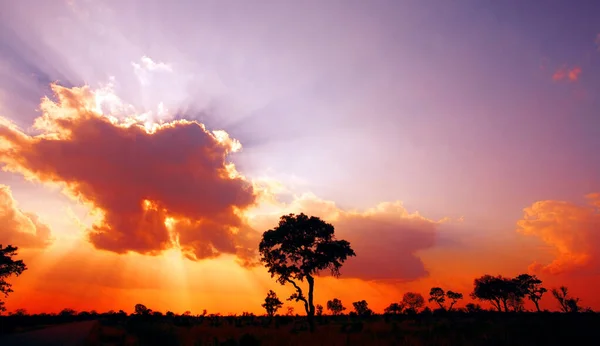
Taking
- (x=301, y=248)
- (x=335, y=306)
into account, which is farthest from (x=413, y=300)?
(x=301, y=248)

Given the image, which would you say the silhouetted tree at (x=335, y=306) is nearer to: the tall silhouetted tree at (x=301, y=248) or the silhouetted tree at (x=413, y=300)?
the silhouetted tree at (x=413, y=300)

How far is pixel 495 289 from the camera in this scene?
10269cm

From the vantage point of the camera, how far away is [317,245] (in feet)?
134

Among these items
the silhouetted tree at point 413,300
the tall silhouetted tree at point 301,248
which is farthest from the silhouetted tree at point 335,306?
the tall silhouetted tree at point 301,248

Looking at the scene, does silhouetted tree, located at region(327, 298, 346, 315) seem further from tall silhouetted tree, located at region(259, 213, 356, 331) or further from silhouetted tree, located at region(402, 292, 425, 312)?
tall silhouetted tree, located at region(259, 213, 356, 331)

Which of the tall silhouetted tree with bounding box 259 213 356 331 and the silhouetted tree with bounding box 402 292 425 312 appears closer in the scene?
the tall silhouetted tree with bounding box 259 213 356 331

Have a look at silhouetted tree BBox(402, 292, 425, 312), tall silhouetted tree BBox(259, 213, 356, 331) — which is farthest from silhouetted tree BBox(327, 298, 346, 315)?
tall silhouetted tree BBox(259, 213, 356, 331)

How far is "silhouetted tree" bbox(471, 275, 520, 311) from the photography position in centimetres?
10225

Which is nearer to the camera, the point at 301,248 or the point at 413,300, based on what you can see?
the point at 301,248

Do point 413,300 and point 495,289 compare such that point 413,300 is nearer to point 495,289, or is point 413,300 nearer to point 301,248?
point 495,289

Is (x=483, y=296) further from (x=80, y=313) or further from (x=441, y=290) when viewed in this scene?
(x=80, y=313)

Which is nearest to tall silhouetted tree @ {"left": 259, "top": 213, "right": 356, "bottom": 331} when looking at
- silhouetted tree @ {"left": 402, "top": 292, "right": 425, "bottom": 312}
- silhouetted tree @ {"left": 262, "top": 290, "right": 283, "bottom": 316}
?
silhouetted tree @ {"left": 262, "top": 290, "right": 283, "bottom": 316}

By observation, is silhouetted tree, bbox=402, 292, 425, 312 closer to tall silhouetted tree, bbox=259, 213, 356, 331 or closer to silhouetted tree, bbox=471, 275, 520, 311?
silhouetted tree, bbox=471, 275, 520, 311

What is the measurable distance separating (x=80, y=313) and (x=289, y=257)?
84893 mm
